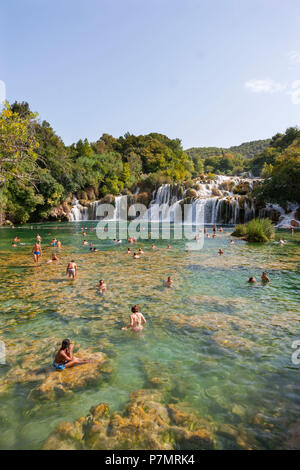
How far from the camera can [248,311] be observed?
31.4 ft

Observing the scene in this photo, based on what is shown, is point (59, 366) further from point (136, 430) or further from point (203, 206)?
point (203, 206)

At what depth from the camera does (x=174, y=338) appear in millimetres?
7668

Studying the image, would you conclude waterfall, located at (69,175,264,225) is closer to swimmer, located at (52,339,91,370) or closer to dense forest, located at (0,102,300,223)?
dense forest, located at (0,102,300,223)

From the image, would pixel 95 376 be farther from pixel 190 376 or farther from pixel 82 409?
pixel 190 376

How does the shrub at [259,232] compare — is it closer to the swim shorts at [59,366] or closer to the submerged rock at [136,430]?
the submerged rock at [136,430]

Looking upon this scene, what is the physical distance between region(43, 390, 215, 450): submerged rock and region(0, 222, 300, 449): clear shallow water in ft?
0.67

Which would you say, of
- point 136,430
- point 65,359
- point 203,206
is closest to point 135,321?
point 65,359

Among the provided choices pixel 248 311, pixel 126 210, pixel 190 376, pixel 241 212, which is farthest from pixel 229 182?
pixel 190 376

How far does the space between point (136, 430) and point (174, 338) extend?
339cm

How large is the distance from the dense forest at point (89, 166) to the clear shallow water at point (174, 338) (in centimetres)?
646

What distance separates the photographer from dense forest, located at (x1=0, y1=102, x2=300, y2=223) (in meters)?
13.9

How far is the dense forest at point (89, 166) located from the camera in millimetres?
13891

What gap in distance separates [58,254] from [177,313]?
A: 14378mm

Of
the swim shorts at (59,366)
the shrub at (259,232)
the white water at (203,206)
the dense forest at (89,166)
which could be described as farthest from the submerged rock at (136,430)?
the white water at (203,206)
